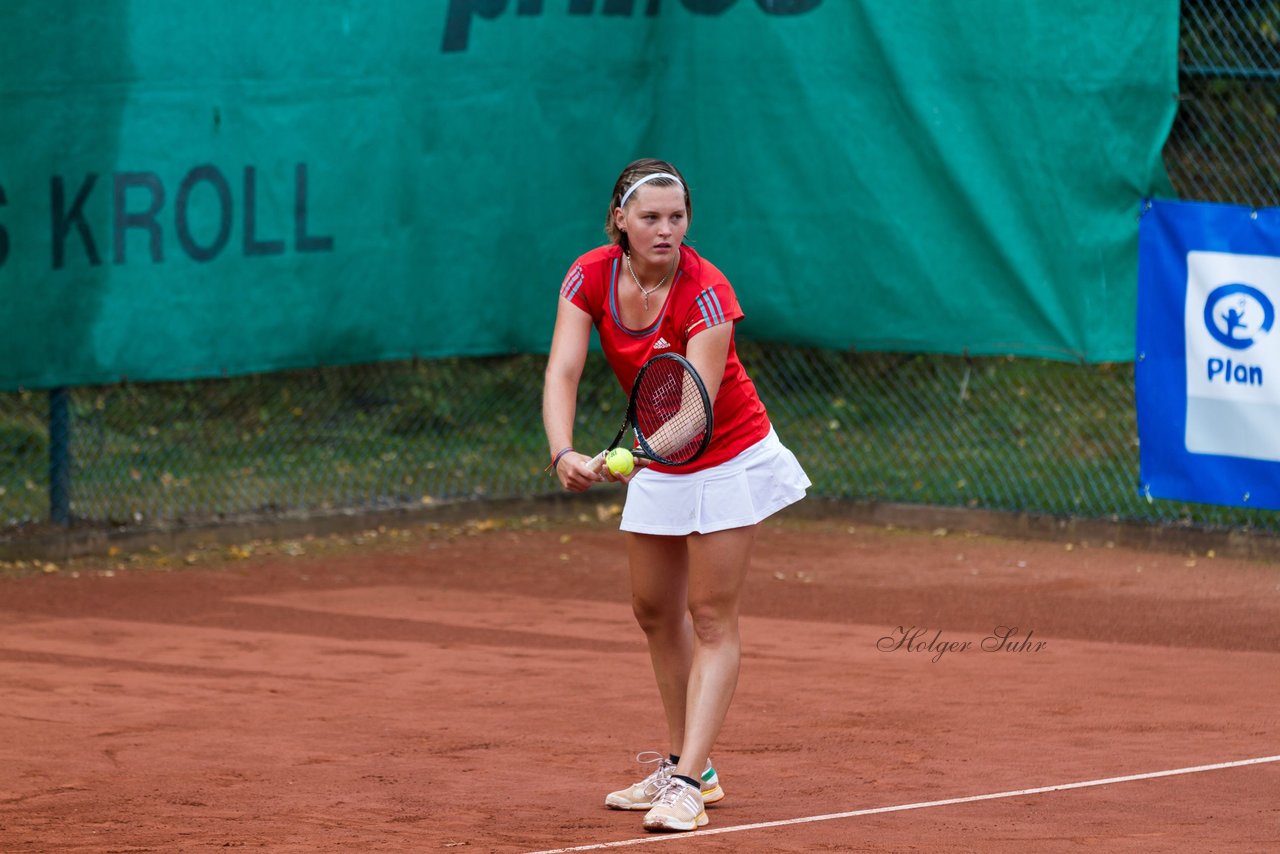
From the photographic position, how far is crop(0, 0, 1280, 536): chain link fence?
30.5 feet

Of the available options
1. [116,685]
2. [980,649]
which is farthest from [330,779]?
[980,649]

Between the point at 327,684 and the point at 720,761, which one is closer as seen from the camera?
the point at 720,761

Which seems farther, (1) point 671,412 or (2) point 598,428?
(2) point 598,428

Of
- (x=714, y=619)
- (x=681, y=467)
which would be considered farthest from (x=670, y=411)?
(x=714, y=619)

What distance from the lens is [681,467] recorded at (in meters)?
4.94

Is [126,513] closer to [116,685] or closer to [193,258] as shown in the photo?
[193,258]

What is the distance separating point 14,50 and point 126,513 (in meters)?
2.26

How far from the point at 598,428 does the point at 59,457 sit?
137 inches

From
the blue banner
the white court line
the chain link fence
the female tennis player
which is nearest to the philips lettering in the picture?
the chain link fence

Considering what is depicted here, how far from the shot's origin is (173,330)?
9.05m

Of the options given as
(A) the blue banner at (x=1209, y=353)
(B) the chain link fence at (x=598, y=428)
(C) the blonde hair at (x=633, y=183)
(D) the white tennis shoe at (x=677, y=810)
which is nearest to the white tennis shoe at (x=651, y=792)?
(D) the white tennis shoe at (x=677, y=810)

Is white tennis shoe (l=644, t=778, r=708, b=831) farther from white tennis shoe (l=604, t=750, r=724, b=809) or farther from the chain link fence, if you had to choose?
the chain link fence

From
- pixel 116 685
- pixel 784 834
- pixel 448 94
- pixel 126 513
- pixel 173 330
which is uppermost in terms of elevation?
pixel 448 94
